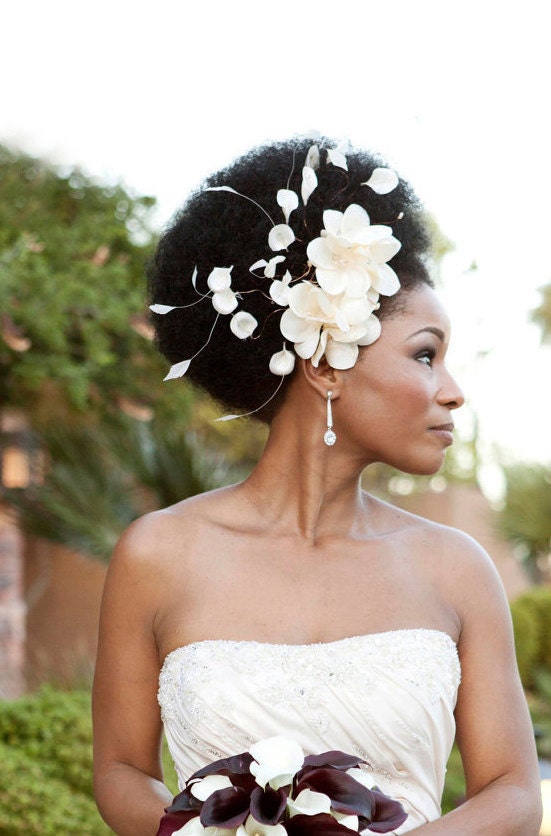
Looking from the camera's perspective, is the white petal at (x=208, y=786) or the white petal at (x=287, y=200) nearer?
the white petal at (x=208, y=786)

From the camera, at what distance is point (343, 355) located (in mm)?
2322

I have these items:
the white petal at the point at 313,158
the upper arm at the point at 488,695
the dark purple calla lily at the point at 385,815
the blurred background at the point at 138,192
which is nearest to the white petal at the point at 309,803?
the dark purple calla lily at the point at 385,815

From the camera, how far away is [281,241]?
2.34m

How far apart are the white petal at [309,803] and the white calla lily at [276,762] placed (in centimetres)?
4

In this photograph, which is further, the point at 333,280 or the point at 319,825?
the point at 333,280

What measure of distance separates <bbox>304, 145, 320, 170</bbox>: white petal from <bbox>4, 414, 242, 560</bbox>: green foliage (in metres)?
4.85

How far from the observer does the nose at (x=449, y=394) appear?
2301 mm

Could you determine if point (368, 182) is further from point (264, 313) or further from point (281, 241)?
point (264, 313)

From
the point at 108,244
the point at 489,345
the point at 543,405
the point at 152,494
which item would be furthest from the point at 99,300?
the point at 543,405

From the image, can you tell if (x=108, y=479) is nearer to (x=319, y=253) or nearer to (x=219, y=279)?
(x=219, y=279)

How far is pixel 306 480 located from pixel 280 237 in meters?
0.58

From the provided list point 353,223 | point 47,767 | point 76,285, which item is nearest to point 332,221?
point 353,223

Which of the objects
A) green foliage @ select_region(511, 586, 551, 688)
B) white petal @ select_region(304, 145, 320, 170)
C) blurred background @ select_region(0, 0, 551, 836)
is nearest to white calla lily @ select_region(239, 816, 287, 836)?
white petal @ select_region(304, 145, 320, 170)

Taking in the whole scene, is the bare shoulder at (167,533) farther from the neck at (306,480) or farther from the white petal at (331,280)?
the white petal at (331,280)
